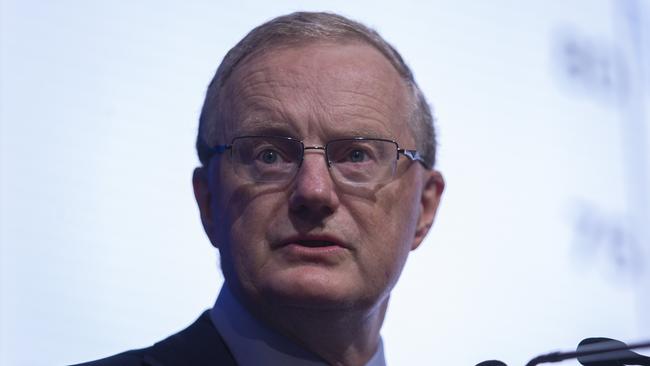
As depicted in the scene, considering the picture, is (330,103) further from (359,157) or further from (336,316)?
(336,316)

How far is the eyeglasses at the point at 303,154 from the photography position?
6.76 feet

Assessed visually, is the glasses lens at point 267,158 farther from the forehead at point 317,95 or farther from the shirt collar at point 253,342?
the shirt collar at point 253,342

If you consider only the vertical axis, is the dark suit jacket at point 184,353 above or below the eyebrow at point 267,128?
below

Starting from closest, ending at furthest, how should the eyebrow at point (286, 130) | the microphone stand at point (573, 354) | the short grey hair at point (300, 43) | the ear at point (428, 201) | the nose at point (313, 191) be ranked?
the microphone stand at point (573, 354) < the nose at point (313, 191) < the eyebrow at point (286, 130) < the short grey hair at point (300, 43) < the ear at point (428, 201)

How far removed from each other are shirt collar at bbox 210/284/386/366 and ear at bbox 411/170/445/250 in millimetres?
345

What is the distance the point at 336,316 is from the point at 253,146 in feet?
1.40

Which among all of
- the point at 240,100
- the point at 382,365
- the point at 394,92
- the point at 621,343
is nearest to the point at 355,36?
the point at 394,92

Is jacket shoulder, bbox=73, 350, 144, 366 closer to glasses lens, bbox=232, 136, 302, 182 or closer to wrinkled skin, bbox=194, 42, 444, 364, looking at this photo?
wrinkled skin, bbox=194, 42, 444, 364

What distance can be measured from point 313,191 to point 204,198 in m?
0.46

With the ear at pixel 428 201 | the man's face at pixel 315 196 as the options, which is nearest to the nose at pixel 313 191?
the man's face at pixel 315 196

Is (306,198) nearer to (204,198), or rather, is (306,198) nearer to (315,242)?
(315,242)

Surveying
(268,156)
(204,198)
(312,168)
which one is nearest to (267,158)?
(268,156)

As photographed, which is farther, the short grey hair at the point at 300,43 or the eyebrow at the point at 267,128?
the short grey hair at the point at 300,43

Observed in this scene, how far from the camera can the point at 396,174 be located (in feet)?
7.11
